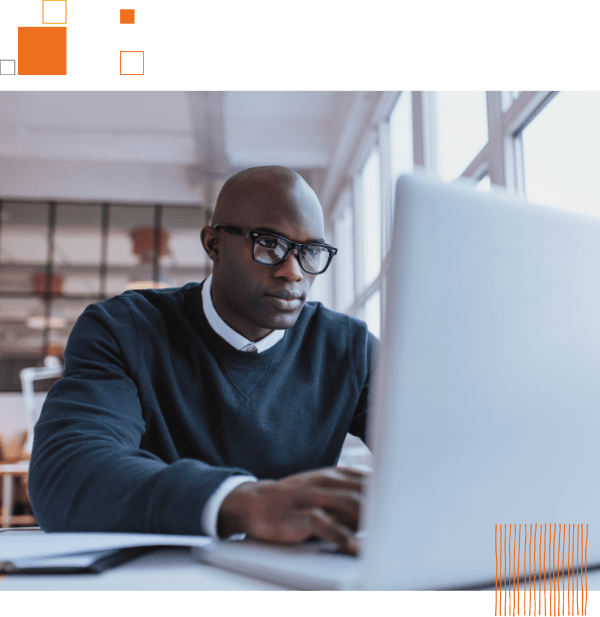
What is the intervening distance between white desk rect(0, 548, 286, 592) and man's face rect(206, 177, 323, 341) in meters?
0.65

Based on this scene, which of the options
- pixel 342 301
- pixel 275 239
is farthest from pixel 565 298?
pixel 342 301

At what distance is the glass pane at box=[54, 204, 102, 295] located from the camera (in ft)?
22.1

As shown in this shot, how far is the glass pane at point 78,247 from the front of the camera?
674 cm

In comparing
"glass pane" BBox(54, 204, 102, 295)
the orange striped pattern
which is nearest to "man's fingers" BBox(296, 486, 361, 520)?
the orange striped pattern

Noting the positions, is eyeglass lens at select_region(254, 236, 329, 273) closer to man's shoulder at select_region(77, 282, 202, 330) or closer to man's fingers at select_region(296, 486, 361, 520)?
man's shoulder at select_region(77, 282, 202, 330)

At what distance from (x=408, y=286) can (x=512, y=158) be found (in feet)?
6.13

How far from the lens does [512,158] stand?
2004mm

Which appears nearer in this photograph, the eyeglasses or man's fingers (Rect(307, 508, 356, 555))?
man's fingers (Rect(307, 508, 356, 555))

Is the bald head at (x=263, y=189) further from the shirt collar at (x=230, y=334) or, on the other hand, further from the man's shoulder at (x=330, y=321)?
the man's shoulder at (x=330, y=321)

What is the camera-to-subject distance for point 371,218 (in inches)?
180

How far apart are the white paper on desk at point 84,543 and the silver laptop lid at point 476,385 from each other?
0.73ft
